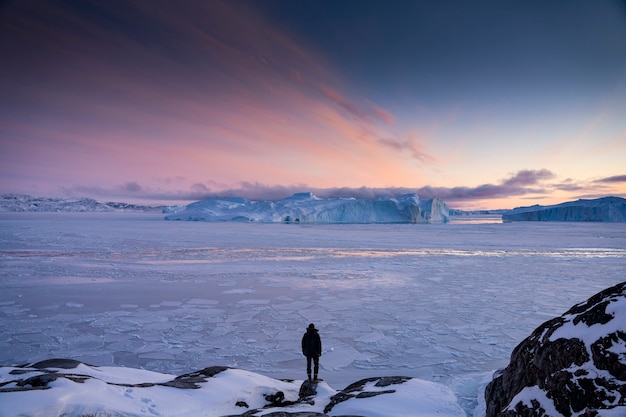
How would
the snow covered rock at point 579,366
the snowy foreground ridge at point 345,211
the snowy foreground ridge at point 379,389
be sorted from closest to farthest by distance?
1. the snow covered rock at point 579,366
2. the snowy foreground ridge at point 379,389
3. the snowy foreground ridge at point 345,211

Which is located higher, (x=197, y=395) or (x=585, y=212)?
(x=585, y=212)

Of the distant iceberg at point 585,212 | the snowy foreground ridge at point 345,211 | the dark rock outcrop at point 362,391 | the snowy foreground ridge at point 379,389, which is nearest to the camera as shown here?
the snowy foreground ridge at point 379,389

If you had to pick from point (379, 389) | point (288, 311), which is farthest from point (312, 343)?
point (288, 311)

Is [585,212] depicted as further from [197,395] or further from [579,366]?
[197,395]

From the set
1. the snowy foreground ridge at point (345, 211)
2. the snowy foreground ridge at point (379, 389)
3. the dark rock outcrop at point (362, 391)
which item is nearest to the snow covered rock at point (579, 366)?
the snowy foreground ridge at point (379, 389)

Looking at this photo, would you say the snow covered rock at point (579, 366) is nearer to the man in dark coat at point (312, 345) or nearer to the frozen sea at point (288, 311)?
the frozen sea at point (288, 311)

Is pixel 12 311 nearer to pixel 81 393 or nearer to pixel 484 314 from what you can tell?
pixel 81 393

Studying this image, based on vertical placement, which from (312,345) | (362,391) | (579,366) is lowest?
(362,391)

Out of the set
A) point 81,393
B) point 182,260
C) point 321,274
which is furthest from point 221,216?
point 81,393
